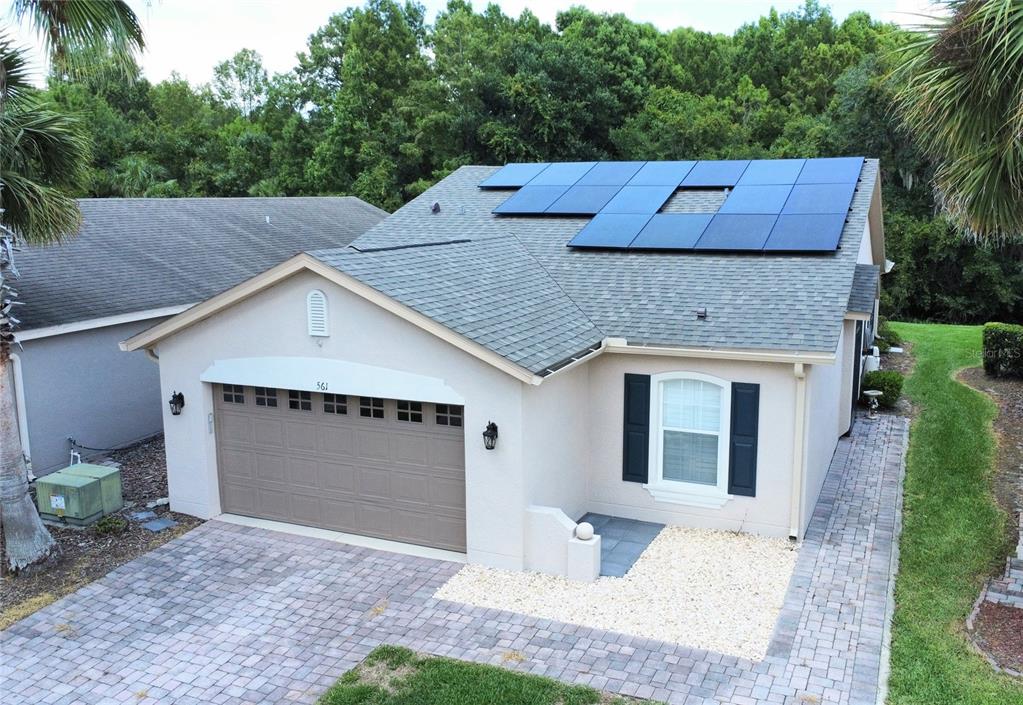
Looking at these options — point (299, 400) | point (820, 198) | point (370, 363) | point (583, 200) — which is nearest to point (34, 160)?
point (299, 400)

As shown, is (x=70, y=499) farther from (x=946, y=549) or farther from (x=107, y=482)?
(x=946, y=549)

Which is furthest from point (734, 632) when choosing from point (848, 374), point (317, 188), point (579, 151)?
point (317, 188)

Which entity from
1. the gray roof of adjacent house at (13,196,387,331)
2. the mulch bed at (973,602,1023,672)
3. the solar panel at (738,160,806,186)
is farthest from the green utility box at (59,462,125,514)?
→ the solar panel at (738,160,806,186)

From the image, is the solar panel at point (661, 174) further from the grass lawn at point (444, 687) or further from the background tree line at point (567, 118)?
the background tree line at point (567, 118)

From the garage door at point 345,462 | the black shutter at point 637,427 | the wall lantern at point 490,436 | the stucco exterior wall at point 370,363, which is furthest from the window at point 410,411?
the black shutter at point 637,427

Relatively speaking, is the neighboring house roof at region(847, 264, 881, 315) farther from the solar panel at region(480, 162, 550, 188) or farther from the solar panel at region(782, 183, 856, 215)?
the solar panel at region(480, 162, 550, 188)

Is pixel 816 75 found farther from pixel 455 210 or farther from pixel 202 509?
pixel 202 509
